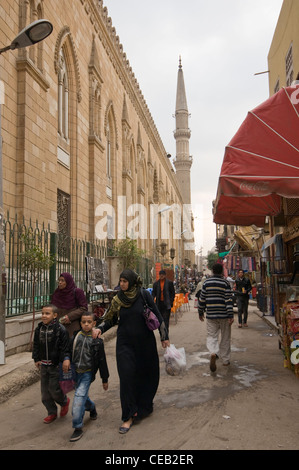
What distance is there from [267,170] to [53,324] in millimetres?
3499

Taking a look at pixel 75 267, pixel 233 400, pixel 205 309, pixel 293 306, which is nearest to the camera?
pixel 233 400

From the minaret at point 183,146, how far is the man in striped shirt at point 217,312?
7024 centimetres

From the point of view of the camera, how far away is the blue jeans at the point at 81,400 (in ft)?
12.4

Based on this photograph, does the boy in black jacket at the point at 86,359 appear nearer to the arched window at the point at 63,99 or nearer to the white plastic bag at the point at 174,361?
the white plastic bag at the point at 174,361

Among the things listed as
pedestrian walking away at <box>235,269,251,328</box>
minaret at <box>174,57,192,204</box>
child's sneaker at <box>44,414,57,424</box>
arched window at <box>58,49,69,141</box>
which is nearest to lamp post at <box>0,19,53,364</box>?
child's sneaker at <box>44,414,57,424</box>

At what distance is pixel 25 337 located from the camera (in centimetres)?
704

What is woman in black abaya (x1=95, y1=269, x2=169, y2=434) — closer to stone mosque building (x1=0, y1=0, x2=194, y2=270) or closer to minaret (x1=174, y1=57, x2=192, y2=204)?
stone mosque building (x1=0, y1=0, x2=194, y2=270)

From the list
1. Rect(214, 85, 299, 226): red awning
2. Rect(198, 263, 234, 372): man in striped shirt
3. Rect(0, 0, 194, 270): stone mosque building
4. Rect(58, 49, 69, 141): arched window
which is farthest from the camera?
Rect(58, 49, 69, 141): arched window

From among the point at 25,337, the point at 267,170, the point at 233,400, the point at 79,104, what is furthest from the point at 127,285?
the point at 79,104

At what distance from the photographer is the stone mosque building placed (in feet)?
34.6

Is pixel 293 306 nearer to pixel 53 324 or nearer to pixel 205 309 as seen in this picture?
pixel 205 309

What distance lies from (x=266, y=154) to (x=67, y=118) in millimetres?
10798

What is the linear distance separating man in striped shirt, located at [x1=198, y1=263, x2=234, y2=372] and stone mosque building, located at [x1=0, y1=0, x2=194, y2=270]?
501 centimetres

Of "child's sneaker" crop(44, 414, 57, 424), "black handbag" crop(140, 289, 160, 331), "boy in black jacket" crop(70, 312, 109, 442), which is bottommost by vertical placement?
"child's sneaker" crop(44, 414, 57, 424)
